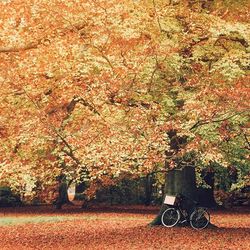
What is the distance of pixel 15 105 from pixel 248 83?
8704 mm

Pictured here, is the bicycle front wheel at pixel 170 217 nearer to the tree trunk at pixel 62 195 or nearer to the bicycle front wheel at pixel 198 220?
the bicycle front wheel at pixel 198 220

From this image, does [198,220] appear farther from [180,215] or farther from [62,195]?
[62,195]

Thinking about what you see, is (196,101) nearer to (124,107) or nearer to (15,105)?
(124,107)

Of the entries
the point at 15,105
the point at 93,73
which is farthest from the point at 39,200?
the point at 93,73

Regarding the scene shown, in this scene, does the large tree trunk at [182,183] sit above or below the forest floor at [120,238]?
above

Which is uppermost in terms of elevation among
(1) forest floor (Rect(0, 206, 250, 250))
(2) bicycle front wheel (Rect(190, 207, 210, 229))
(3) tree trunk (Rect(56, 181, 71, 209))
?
(3) tree trunk (Rect(56, 181, 71, 209))

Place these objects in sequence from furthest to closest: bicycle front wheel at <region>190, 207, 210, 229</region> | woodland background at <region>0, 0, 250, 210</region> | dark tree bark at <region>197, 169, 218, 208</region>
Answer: dark tree bark at <region>197, 169, 218, 208</region>
bicycle front wheel at <region>190, 207, 210, 229</region>
woodland background at <region>0, 0, 250, 210</region>

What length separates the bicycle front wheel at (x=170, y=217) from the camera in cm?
2138

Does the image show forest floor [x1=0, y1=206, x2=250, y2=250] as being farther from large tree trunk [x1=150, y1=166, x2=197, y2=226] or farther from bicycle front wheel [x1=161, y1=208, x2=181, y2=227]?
large tree trunk [x1=150, y1=166, x2=197, y2=226]

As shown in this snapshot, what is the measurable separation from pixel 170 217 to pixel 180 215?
38 centimetres

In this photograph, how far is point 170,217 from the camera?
21.5m

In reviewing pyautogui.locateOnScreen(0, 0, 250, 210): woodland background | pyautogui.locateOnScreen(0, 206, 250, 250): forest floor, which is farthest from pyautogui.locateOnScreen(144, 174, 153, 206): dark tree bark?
pyautogui.locateOnScreen(0, 0, 250, 210): woodland background

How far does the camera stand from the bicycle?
2120 cm

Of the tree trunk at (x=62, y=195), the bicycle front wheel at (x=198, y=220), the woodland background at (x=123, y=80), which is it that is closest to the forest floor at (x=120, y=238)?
the bicycle front wheel at (x=198, y=220)
